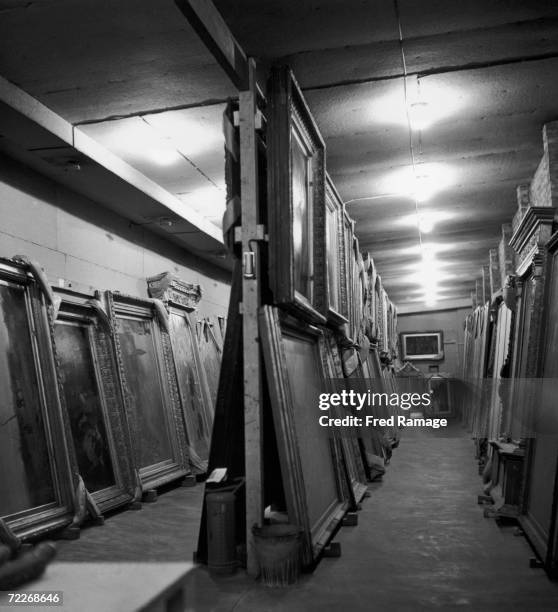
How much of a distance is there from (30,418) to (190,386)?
3123mm

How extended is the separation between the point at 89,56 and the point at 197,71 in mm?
824

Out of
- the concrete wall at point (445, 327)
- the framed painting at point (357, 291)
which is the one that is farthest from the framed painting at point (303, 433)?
the concrete wall at point (445, 327)

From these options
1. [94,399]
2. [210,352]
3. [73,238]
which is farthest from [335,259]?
[210,352]

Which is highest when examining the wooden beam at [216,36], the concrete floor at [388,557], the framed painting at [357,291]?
the wooden beam at [216,36]

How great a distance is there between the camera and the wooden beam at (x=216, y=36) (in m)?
3.16

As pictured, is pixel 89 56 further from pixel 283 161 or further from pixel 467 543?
pixel 467 543

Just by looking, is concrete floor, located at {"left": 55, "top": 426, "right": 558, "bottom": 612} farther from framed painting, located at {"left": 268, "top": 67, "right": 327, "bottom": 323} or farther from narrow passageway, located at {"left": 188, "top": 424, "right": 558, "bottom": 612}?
framed painting, located at {"left": 268, "top": 67, "right": 327, "bottom": 323}

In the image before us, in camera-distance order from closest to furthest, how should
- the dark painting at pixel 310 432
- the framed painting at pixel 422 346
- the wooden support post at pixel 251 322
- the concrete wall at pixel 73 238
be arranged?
the wooden support post at pixel 251 322 → the dark painting at pixel 310 432 → the concrete wall at pixel 73 238 → the framed painting at pixel 422 346

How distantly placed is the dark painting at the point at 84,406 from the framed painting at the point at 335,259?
2225 mm

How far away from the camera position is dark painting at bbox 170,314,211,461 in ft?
23.7

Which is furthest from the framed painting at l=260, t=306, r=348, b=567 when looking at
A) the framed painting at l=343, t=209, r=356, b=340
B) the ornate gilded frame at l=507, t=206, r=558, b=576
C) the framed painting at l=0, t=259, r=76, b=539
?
the framed painting at l=0, t=259, r=76, b=539

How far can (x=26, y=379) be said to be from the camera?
15.3 feet

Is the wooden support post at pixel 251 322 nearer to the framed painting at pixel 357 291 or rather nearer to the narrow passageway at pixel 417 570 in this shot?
the narrow passageway at pixel 417 570

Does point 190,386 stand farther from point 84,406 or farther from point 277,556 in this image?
point 277,556
